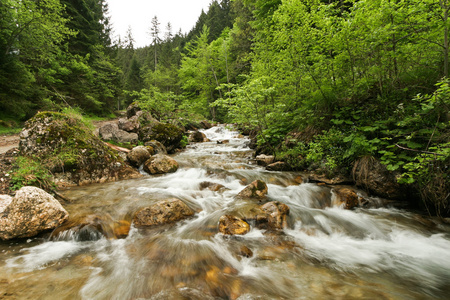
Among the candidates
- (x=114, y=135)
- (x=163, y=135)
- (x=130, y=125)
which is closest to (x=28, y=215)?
(x=114, y=135)

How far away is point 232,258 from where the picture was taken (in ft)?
9.77

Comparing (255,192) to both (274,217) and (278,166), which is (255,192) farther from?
(278,166)

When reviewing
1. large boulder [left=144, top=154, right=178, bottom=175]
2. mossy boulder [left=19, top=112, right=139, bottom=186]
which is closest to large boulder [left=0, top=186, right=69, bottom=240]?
mossy boulder [left=19, top=112, right=139, bottom=186]

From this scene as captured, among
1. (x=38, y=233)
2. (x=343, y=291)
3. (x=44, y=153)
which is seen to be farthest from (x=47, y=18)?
(x=343, y=291)

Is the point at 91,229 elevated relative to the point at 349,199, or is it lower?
lower

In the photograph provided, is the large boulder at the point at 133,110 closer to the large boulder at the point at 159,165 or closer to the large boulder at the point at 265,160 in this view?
the large boulder at the point at 159,165

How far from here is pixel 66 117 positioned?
243 inches

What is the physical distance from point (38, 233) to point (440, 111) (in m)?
7.87

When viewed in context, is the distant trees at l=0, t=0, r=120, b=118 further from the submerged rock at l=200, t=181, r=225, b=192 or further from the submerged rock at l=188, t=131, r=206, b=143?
the submerged rock at l=188, t=131, r=206, b=143

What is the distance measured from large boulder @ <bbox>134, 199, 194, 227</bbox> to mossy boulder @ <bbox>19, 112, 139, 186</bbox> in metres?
2.94

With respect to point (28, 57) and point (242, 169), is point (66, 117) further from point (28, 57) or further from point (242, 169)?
point (28, 57)

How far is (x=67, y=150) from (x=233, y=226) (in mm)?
5306

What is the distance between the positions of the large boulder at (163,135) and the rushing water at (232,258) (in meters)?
5.84

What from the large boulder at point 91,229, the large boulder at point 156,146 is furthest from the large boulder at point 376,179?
the large boulder at point 156,146
